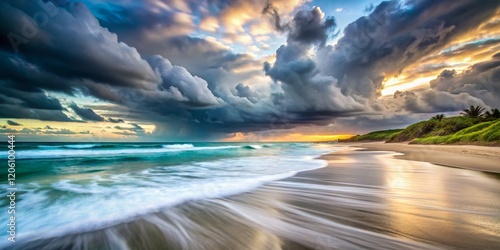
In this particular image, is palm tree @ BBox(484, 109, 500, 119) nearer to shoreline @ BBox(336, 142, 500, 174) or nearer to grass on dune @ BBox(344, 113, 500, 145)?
grass on dune @ BBox(344, 113, 500, 145)

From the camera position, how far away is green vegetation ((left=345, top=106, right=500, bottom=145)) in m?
23.2

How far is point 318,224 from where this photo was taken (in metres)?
3.55

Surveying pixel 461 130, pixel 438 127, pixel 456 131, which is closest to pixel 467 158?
pixel 461 130

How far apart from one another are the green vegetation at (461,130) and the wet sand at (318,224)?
24.8 meters

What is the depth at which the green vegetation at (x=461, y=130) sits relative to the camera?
23163 mm

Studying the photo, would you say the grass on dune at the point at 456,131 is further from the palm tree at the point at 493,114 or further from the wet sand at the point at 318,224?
the wet sand at the point at 318,224

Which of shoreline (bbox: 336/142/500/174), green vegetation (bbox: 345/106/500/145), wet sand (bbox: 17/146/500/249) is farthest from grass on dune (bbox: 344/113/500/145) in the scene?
wet sand (bbox: 17/146/500/249)

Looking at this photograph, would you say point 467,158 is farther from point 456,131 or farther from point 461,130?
point 456,131

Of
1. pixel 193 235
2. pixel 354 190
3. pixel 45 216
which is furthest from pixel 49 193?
pixel 354 190

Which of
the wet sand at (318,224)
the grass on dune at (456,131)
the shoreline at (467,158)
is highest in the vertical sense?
the grass on dune at (456,131)

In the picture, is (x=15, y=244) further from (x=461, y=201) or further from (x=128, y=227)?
(x=461, y=201)

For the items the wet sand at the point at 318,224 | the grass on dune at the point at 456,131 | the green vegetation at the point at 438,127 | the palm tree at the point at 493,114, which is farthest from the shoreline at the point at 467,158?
the palm tree at the point at 493,114

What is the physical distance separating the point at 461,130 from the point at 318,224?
147 ft

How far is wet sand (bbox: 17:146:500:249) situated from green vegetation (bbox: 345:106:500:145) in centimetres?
2483
